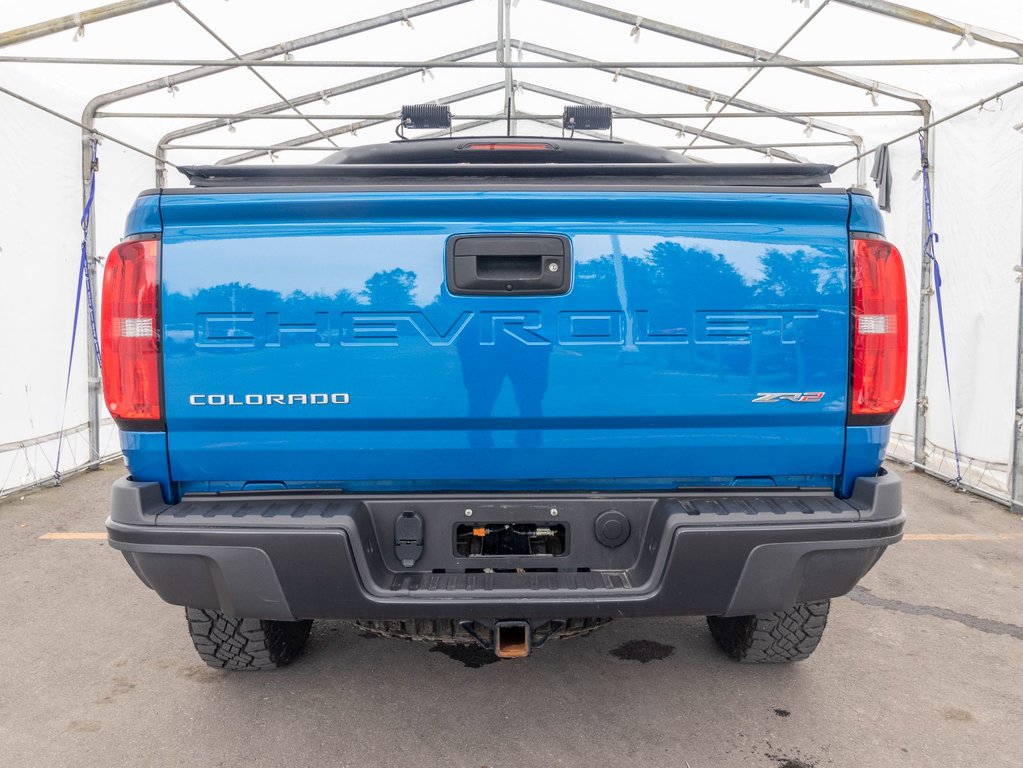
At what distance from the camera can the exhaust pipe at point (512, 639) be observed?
190cm

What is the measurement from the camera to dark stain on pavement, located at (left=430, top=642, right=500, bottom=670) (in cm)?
279

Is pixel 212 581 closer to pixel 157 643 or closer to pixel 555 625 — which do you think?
pixel 555 625

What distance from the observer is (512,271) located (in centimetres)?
188

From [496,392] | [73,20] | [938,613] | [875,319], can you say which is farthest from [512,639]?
[73,20]

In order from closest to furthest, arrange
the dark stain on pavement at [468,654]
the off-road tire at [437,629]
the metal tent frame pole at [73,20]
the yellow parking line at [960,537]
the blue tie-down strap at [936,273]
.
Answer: the off-road tire at [437,629] < the dark stain on pavement at [468,654] < the yellow parking line at [960,537] < the metal tent frame pole at [73,20] < the blue tie-down strap at [936,273]

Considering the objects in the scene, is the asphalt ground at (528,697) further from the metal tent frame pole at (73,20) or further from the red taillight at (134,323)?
the metal tent frame pole at (73,20)

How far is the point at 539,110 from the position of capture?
10078mm

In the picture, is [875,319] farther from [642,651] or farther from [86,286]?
[86,286]

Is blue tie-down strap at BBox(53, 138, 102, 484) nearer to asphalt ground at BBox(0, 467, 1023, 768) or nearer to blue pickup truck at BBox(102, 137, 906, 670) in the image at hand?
asphalt ground at BBox(0, 467, 1023, 768)

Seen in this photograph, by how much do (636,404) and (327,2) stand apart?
561 centimetres

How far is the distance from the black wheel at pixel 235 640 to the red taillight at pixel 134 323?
100 centimetres

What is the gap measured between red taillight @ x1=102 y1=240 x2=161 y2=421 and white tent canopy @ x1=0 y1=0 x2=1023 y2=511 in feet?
10.8

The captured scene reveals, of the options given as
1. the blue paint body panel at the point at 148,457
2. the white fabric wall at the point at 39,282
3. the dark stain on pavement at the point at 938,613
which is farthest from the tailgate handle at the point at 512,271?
the white fabric wall at the point at 39,282

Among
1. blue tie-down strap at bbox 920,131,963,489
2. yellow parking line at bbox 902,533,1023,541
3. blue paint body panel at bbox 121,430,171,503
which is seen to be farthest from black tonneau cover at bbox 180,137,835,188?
blue tie-down strap at bbox 920,131,963,489
